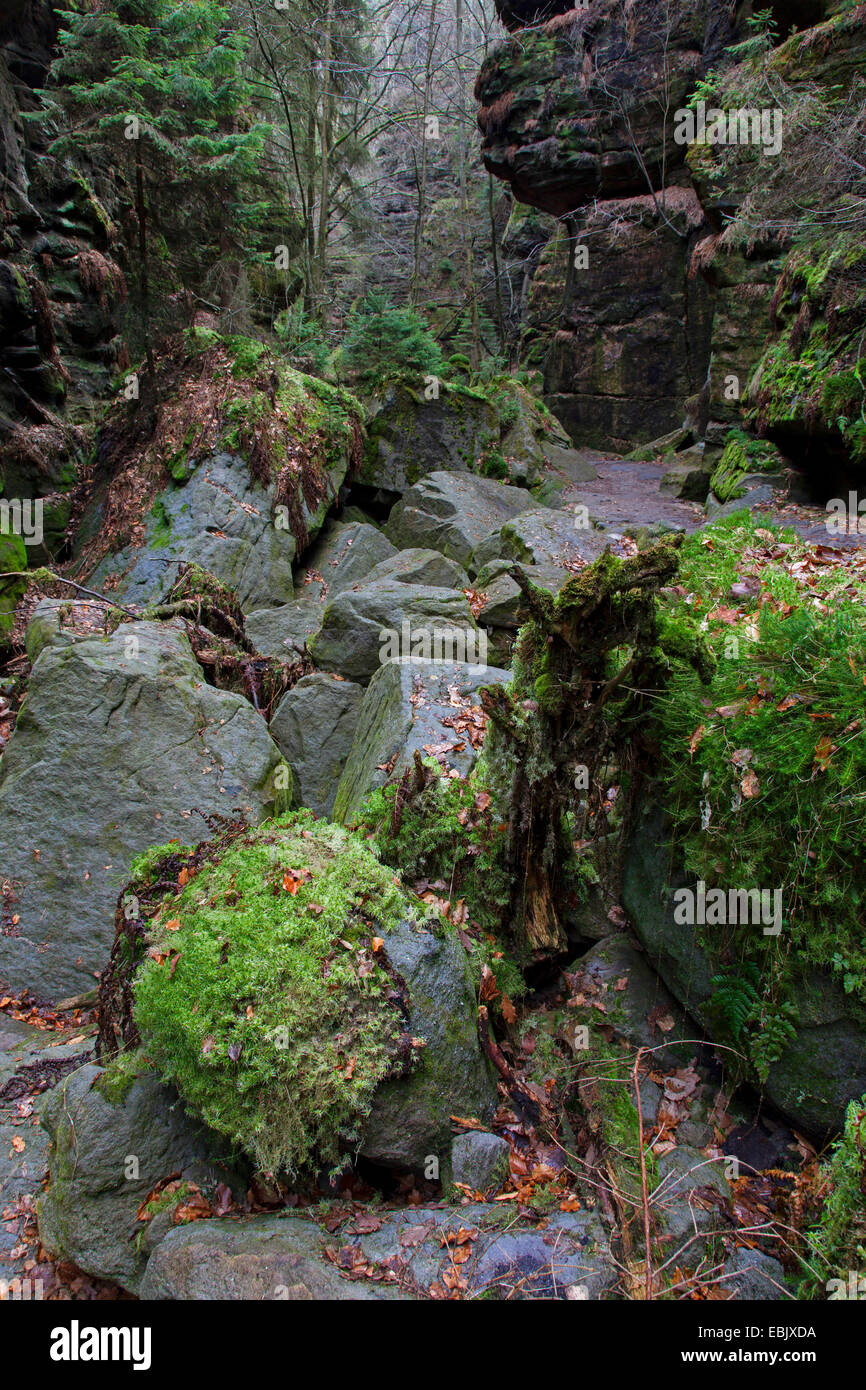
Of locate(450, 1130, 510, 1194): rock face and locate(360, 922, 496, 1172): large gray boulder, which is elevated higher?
locate(360, 922, 496, 1172): large gray boulder

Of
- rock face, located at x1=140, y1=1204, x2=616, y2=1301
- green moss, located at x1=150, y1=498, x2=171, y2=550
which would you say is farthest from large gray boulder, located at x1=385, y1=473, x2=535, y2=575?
rock face, located at x1=140, y1=1204, x2=616, y2=1301

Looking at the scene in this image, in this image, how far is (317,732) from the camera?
655cm

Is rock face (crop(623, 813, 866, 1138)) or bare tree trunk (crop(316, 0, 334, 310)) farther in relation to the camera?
bare tree trunk (crop(316, 0, 334, 310))

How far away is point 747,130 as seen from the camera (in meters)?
9.21

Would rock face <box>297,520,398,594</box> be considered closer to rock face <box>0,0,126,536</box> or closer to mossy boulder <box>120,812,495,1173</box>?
rock face <box>0,0,126,536</box>

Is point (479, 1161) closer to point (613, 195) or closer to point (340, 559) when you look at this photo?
point (340, 559)

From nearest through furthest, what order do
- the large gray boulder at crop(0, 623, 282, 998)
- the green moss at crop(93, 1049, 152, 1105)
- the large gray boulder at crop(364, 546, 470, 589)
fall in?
the green moss at crop(93, 1049, 152, 1105), the large gray boulder at crop(0, 623, 282, 998), the large gray boulder at crop(364, 546, 470, 589)

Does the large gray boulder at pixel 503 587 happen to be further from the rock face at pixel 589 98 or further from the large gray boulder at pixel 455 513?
the rock face at pixel 589 98

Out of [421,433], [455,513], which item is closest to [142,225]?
[421,433]

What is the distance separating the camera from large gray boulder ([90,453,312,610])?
371 inches

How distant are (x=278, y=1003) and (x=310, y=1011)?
0.43 feet

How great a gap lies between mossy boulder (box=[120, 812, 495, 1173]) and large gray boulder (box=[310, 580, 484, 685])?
341 cm
